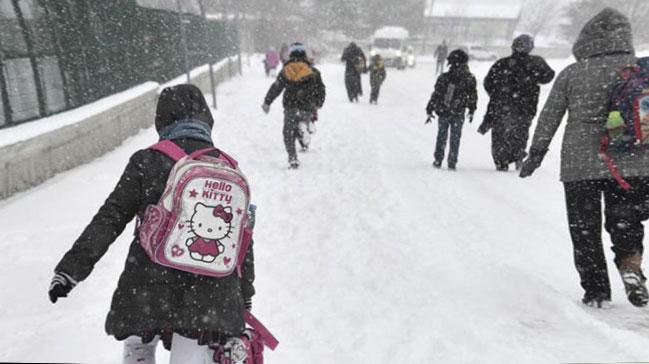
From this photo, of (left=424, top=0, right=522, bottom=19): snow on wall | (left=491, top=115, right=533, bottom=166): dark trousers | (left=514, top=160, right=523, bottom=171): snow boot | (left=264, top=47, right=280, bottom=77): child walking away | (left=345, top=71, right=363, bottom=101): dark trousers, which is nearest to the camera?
(left=491, top=115, right=533, bottom=166): dark trousers

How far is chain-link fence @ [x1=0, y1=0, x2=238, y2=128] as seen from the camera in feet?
19.8

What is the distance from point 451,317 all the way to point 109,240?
2577 millimetres

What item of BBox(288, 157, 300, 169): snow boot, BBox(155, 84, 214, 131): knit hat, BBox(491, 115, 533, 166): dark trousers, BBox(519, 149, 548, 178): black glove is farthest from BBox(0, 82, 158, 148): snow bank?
BBox(491, 115, 533, 166): dark trousers

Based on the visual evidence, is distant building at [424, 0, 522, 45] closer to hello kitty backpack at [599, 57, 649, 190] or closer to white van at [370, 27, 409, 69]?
white van at [370, 27, 409, 69]

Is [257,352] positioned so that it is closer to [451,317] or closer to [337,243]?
[451,317]

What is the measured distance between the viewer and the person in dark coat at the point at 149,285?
184 centimetres

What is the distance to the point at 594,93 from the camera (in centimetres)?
330

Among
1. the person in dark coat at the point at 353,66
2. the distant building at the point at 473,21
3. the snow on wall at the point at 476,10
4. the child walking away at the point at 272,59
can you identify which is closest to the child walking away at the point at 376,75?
the person in dark coat at the point at 353,66

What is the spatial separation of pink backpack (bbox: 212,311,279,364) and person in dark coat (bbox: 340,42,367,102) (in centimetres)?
1457

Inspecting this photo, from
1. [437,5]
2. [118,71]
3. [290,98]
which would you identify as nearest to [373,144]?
[290,98]

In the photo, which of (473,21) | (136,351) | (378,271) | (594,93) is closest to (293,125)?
(378,271)

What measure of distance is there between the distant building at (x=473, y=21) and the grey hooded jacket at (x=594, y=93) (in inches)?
2833

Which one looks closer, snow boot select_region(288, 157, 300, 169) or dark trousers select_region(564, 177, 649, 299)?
dark trousers select_region(564, 177, 649, 299)

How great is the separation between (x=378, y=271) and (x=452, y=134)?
4.06 m
